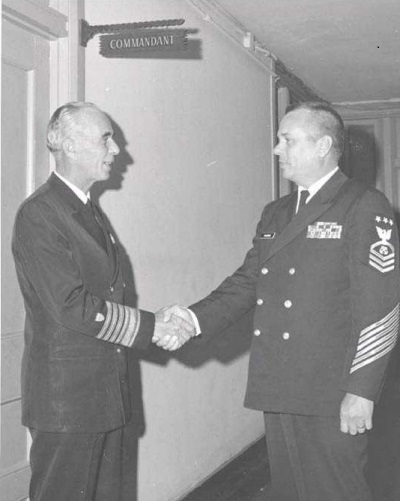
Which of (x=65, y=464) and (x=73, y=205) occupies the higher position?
(x=73, y=205)

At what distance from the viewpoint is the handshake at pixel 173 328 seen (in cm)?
274

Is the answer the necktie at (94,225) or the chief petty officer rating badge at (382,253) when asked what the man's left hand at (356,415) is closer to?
the chief petty officer rating badge at (382,253)

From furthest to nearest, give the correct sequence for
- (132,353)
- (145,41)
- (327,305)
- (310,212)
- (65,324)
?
(132,353)
(145,41)
(310,212)
(327,305)
(65,324)

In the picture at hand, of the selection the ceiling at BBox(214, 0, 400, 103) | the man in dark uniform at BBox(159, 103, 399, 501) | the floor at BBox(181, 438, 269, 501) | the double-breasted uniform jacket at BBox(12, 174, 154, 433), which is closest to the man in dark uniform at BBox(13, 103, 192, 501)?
the double-breasted uniform jacket at BBox(12, 174, 154, 433)

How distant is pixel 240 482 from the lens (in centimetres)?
402

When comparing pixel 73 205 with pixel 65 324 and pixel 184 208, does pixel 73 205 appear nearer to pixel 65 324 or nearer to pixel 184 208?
pixel 65 324

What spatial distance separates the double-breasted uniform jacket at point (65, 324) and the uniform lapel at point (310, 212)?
636mm

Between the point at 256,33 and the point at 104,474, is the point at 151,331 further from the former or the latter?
the point at 256,33

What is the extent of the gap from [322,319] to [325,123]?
765 millimetres

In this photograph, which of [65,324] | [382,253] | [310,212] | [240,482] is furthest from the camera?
[240,482]

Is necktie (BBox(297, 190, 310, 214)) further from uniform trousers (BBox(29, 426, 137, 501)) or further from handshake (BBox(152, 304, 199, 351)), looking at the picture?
uniform trousers (BBox(29, 426, 137, 501))

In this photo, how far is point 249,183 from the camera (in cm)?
488

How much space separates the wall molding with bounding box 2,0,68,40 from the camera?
7.82 feet

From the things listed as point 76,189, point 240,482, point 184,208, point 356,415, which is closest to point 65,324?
point 76,189
